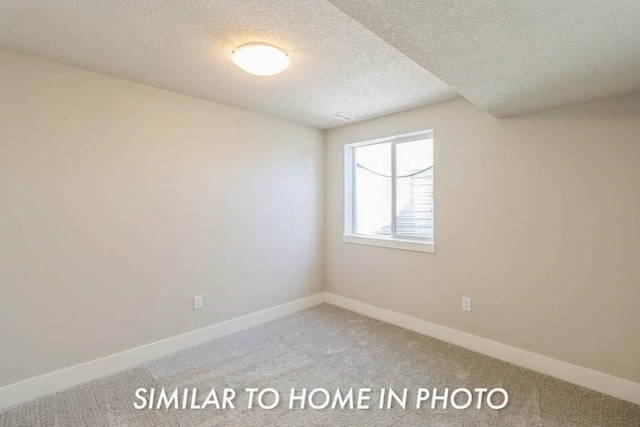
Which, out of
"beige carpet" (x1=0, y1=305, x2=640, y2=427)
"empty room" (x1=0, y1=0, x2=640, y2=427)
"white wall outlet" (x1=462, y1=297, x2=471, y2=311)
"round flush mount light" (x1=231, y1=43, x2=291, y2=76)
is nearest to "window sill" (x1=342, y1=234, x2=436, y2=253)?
"empty room" (x1=0, y1=0, x2=640, y2=427)

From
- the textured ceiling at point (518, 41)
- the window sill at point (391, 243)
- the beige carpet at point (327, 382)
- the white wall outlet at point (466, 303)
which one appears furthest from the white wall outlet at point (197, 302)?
the textured ceiling at point (518, 41)

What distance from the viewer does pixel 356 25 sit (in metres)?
1.68

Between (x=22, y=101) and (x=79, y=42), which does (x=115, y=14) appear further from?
(x=22, y=101)

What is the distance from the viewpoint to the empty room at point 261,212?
65.9 inches

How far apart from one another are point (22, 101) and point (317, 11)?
6.77ft

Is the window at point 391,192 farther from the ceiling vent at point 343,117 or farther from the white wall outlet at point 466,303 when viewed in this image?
the white wall outlet at point 466,303

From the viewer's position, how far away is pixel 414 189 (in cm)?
333

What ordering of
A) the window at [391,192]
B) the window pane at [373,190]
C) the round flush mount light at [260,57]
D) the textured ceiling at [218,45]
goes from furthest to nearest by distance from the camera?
the window pane at [373,190] → the window at [391,192] → the round flush mount light at [260,57] → the textured ceiling at [218,45]

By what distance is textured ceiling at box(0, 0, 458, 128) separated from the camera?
5.17 feet

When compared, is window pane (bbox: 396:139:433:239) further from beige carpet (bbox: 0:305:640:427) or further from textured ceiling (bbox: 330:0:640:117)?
textured ceiling (bbox: 330:0:640:117)

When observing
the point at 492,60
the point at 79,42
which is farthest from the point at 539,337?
the point at 79,42

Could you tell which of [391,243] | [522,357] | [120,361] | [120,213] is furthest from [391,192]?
[120,361]

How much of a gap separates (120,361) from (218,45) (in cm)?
249

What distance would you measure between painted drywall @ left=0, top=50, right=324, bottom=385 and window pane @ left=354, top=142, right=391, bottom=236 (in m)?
1.02
